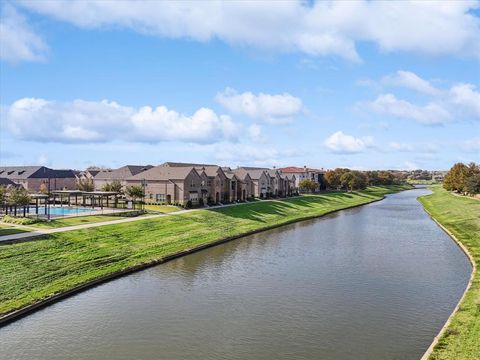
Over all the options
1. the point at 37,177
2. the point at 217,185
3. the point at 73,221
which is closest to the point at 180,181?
the point at 217,185

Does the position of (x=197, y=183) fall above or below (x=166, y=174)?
below

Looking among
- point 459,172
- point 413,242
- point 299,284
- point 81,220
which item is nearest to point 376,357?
point 299,284

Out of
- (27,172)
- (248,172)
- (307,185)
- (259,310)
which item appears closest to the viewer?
(259,310)

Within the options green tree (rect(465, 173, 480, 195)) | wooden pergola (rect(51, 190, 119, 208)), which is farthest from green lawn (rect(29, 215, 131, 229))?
green tree (rect(465, 173, 480, 195))

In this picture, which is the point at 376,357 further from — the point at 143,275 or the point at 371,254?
the point at 371,254

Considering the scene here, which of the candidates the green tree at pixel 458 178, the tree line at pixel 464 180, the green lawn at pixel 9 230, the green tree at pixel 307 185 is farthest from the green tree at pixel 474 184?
the green lawn at pixel 9 230

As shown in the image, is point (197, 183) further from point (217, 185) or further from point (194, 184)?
point (217, 185)

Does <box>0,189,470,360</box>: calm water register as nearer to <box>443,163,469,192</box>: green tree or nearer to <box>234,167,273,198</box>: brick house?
<box>234,167,273,198</box>: brick house

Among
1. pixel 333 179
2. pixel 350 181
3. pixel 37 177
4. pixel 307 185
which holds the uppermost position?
pixel 333 179
